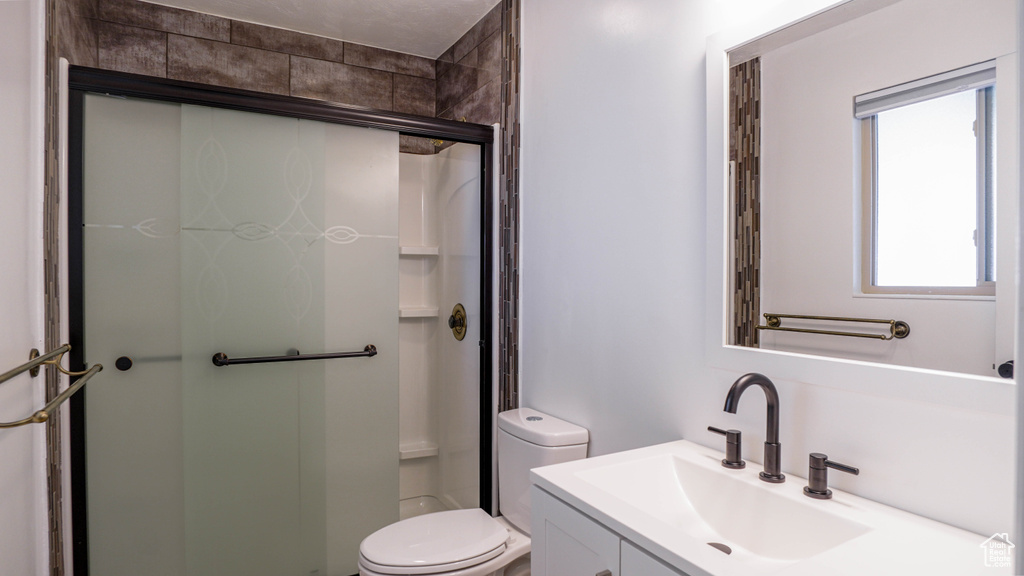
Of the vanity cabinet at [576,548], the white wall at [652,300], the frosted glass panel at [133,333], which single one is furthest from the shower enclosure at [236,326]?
the vanity cabinet at [576,548]

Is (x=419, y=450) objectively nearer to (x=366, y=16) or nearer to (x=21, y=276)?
(x=21, y=276)

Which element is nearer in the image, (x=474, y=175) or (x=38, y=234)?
(x=38, y=234)

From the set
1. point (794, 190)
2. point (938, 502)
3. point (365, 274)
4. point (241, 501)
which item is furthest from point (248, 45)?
point (938, 502)

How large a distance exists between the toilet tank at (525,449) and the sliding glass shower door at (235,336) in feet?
1.70

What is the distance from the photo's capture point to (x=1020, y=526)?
412mm

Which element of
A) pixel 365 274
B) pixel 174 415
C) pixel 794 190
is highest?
pixel 794 190

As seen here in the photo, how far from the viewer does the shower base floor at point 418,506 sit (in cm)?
252

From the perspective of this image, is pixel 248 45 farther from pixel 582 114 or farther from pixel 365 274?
pixel 582 114

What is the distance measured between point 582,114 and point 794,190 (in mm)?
784

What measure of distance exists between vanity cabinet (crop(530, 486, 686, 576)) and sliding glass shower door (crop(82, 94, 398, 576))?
1.10 m

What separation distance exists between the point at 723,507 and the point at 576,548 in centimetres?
32

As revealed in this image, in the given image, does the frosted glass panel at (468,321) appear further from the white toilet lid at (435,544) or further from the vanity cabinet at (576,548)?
the vanity cabinet at (576,548)

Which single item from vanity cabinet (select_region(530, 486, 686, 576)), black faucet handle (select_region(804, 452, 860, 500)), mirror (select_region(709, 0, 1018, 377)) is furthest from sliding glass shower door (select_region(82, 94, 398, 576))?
black faucet handle (select_region(804, 452, 860, 500))

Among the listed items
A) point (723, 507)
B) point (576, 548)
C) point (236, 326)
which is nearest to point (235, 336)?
point (236, 326)
